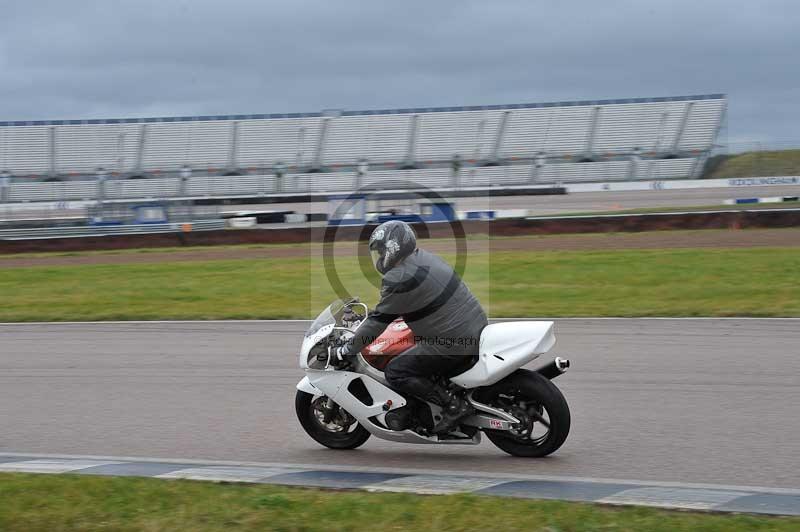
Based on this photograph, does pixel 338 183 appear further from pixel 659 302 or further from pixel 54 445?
pixel 54 445

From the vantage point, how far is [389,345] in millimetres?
6461

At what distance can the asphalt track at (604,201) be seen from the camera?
37.2 m

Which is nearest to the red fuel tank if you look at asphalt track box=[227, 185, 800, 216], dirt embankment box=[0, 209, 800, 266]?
dirt embankment box=[0, 209, 800, 266]

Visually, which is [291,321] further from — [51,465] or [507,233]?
[507,233]

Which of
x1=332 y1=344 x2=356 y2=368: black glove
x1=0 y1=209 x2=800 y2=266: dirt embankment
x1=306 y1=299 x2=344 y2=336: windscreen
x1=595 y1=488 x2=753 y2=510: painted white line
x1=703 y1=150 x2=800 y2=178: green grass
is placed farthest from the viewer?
x1=703 y1=150 x2=800 y2=178: green grass

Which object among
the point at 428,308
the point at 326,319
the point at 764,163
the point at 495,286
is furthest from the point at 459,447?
the point at 764,163

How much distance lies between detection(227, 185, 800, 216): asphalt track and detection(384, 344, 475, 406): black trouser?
94.8 feet

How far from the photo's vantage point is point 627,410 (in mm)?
7566

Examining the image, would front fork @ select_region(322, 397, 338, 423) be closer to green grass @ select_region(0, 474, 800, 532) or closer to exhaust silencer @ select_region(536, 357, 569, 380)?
Result: green grass @ select_region(0, 474, 800, 532)

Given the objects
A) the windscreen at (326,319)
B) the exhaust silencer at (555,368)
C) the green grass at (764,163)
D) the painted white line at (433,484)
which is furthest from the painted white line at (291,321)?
the green grass at (764,163)

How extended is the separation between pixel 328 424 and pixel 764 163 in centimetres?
→ 3605

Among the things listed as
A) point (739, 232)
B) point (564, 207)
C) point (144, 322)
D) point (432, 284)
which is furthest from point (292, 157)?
point (432, 284)

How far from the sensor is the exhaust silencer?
6041 millimetres

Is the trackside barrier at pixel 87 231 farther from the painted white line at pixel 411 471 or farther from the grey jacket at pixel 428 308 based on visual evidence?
the grey jacket at pixel 428 308
